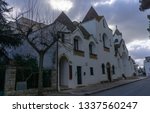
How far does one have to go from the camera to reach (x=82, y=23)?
32.4 m

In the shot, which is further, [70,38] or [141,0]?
[70,38]

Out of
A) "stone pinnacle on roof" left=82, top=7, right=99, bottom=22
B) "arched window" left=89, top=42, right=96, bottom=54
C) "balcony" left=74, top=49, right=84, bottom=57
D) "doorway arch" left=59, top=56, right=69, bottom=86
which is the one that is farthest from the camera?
"stone pinnacle on roof" left=82, top=7, right=99, bottom=22

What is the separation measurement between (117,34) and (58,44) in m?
31.0

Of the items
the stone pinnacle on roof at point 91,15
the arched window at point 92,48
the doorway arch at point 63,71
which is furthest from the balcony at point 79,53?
the stone pinnacle on roof at point 91,15

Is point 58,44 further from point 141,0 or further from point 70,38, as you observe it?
point 141,0

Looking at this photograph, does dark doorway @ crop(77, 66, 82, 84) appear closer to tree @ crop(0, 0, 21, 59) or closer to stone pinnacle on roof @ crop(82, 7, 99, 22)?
tree @ crop(0, 0, 21, 59)

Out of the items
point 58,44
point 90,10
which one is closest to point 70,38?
point 58,44

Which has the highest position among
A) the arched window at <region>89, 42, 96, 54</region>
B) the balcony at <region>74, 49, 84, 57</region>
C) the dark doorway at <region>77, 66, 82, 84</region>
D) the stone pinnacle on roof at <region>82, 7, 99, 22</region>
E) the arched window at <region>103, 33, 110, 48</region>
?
the stone pinnacle on roof at <region>82, 7, 99, 22</region>

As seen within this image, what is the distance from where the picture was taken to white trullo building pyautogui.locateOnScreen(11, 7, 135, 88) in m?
22.5

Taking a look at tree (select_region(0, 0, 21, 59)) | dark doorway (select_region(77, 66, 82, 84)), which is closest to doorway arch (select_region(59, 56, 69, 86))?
dark doorway (select_region(77, 66, 82, 84))

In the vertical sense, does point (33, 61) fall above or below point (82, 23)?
below

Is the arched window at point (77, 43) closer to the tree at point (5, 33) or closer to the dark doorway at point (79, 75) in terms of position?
the dark doorway at point (79, 75)

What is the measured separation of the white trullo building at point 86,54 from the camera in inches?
885

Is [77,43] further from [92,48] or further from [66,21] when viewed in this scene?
[92,48]
